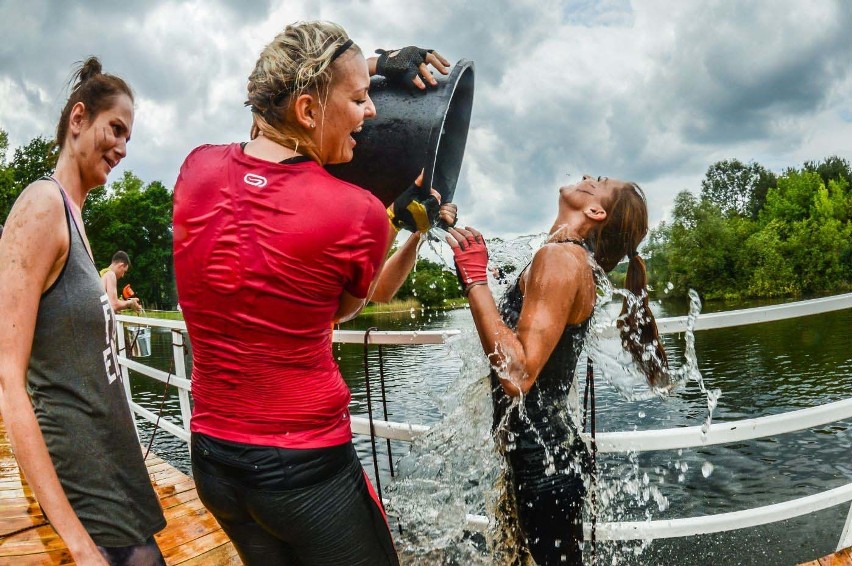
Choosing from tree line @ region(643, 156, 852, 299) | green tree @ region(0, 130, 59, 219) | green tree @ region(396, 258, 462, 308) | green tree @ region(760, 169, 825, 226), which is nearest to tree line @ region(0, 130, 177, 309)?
green tree @ region(0, 130, 59, 219)

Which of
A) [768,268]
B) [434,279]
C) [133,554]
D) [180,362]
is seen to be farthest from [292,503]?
[768,268]

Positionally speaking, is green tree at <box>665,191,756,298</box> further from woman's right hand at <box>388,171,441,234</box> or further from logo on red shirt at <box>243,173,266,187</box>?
logo on red shirt at <box>243,173,266,187</box>

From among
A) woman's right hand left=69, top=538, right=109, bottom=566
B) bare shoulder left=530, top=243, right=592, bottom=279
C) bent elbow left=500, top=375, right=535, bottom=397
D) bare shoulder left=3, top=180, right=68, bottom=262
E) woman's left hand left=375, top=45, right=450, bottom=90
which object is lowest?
woman's right hand left=69, top=538, right=109, bottom=566

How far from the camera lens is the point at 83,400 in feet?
4.51

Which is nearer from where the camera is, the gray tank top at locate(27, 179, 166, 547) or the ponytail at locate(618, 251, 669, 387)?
the gray tank top at locate(27, 179, 166, 547)

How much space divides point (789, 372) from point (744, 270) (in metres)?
52.2

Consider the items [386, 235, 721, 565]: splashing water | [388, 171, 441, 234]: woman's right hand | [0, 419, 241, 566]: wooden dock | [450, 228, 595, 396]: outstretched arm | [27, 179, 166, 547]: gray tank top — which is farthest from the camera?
[0, 419, 241, 566]: wooden dock

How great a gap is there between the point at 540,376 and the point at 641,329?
2.12 ft

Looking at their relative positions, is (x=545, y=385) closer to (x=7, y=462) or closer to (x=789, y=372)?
(x=7, y=462)

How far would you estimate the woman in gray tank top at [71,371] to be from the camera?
1134mm

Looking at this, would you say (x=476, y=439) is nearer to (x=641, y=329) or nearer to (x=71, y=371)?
(x=641, y=329)

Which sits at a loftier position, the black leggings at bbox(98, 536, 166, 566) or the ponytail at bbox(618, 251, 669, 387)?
the ponytail at bbox(618, 251, 669, 387)

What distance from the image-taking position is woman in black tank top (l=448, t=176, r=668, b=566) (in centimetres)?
176

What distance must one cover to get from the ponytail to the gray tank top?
70.3 inches
